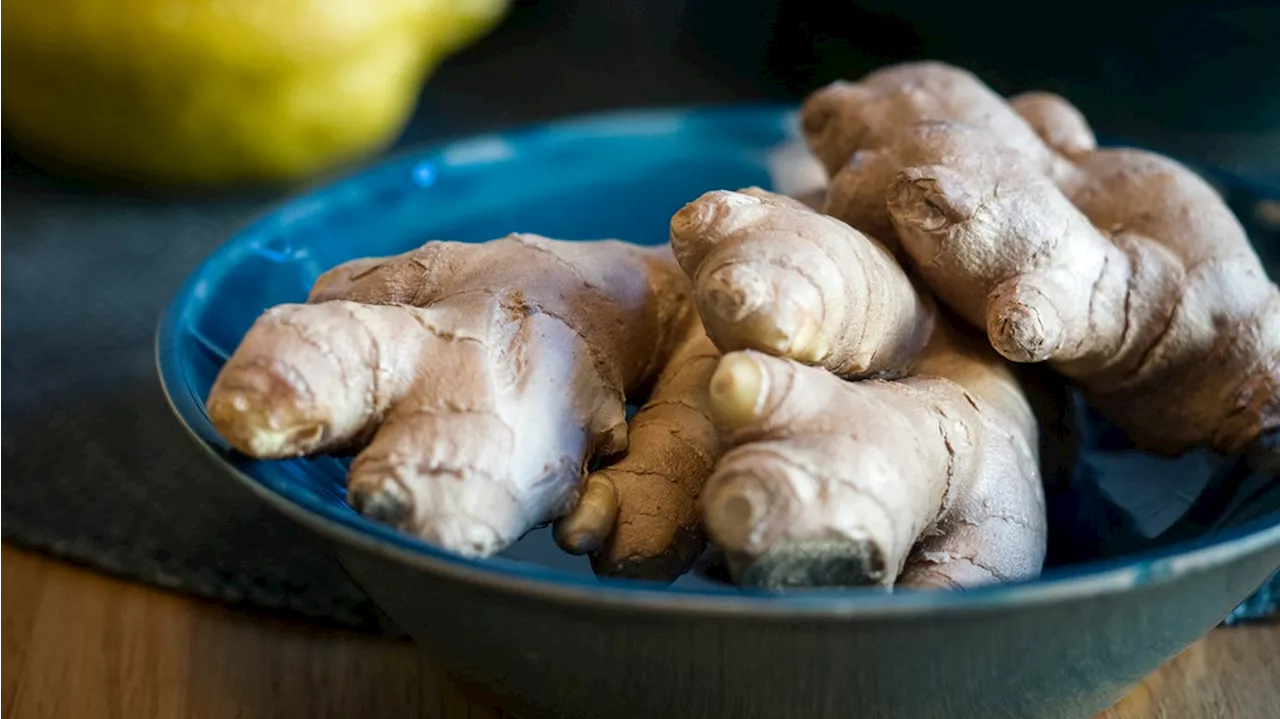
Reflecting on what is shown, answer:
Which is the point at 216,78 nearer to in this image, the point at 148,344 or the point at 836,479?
the point at 148,344

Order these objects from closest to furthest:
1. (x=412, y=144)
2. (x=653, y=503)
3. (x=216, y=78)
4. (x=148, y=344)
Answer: (x=653, y=503), (x=148, y=344), (x=216, y=78), (x=412, y=144)

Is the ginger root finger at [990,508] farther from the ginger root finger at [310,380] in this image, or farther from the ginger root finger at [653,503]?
the ginger root finger at [310,380]

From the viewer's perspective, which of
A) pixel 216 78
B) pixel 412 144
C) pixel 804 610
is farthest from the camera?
pixel 412 144

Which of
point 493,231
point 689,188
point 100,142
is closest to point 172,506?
point 493,231

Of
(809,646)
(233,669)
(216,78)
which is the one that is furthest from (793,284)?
(216,78)

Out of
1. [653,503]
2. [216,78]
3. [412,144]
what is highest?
[653,503]

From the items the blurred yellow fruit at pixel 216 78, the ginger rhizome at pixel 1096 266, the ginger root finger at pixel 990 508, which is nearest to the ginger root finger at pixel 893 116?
the ginger rhizome at pixel 1096 266

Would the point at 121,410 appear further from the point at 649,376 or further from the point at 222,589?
the point at 649,376
